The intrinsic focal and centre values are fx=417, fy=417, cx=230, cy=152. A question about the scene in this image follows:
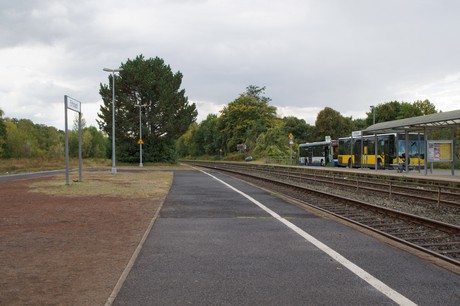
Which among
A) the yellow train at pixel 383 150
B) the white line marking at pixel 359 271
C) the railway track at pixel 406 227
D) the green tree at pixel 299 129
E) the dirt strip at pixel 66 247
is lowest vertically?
the railway track at pixel 406 227

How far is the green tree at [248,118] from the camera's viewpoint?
80.6 meters

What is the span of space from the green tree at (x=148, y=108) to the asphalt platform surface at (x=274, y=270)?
4748 centimetres

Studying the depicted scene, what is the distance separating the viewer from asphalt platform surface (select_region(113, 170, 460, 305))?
14.4ft

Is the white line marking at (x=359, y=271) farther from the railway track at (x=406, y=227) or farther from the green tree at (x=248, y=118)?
the green tree at (x=248, y=118)

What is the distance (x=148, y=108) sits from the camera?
185 feet

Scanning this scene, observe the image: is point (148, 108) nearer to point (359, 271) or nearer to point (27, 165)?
point (27, 165)

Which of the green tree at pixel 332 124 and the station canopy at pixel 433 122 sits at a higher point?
the green tree at pixel 332 124

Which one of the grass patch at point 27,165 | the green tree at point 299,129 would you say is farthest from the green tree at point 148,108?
the green tree at point 299,129

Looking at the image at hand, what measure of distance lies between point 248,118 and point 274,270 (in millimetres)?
79368

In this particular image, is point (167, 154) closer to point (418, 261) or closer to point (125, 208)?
point (125, 208)

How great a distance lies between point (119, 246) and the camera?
6832mm

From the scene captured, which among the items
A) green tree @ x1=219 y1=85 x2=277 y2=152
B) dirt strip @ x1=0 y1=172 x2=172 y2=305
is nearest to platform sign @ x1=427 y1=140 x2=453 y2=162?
dirt strip @ x1=0 y1=172 x2=172 y2=305

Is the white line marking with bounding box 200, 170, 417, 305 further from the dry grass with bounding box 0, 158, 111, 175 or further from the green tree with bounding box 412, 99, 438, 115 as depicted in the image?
the green tree with bounding box 412, 99, 438, 115

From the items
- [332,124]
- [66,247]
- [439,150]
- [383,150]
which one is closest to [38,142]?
[332,124]
